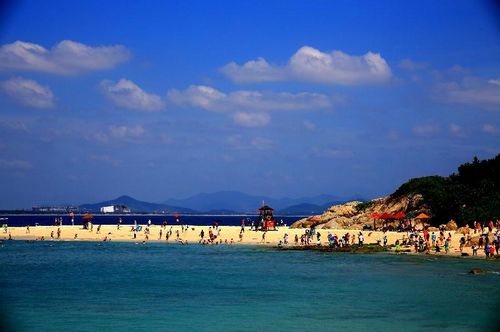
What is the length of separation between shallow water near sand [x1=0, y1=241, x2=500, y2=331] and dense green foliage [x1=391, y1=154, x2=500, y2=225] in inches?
693

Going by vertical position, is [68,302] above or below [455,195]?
below

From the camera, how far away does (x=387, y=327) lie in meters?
21.6

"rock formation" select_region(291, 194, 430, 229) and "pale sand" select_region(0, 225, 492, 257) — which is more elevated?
"rock formation" select_region(291, 194, 430, 229)

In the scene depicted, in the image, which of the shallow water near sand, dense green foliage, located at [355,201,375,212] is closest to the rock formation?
dense green foliage, located at [355,201,375,212]

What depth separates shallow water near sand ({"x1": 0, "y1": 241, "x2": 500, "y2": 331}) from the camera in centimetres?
2252

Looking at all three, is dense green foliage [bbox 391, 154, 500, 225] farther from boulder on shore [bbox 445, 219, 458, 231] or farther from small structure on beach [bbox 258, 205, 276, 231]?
small structure on beach [bbox 258, 205, 276, 231]

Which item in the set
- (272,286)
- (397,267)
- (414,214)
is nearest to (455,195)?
(414,214)

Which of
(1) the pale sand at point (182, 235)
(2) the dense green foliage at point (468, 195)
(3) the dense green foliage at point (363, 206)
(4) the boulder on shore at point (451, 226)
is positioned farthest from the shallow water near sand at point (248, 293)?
(3) the dense green foliage at point (363, 206)

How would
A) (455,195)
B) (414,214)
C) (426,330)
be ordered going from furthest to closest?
(414,214) < (455,195) < (426,330)

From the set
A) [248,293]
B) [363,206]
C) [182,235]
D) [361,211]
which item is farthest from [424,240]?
[363,206]

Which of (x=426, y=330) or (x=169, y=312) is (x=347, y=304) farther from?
(x=169, y=312)

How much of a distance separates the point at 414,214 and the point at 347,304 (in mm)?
46863

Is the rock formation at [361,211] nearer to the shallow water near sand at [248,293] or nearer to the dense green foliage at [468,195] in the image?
the dense green foliage at [468,195]

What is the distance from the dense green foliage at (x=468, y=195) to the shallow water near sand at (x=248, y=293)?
57.8 feet
